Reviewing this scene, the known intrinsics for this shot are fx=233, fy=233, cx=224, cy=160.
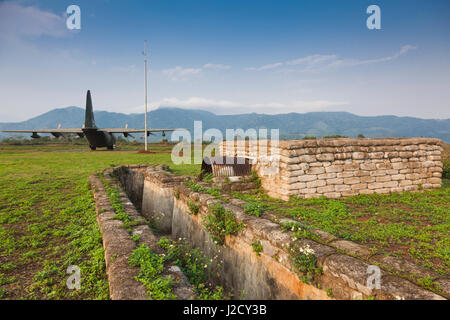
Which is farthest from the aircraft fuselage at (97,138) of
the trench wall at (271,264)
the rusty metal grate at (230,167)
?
the trench wall at (271,264)

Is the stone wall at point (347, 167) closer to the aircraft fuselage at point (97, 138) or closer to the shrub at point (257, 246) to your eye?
the shrub at point (257, 246)

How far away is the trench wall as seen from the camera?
2520mm

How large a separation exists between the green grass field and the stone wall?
0.43 meters

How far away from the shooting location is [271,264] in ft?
12.5

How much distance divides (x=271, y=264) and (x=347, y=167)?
16.5 feet

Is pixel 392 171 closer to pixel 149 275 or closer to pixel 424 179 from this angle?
pixel 424 179

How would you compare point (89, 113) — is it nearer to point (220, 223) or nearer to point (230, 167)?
point (230, 167)

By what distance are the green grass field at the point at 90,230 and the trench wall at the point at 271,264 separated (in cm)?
120

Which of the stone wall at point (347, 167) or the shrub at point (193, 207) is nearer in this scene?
the shrub at point (193, 207)

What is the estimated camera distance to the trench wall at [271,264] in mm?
2520

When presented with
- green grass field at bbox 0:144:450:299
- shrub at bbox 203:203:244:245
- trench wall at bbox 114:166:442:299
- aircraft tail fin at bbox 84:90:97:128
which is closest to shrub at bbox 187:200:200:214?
trench wall at bbox 114:166:442:299

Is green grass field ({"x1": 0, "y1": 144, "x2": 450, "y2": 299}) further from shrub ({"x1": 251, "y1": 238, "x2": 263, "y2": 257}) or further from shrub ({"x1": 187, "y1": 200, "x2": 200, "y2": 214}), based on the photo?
shrub ({"x1": 187, "y1": 200, "x2": 200, "y2": 214})
